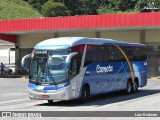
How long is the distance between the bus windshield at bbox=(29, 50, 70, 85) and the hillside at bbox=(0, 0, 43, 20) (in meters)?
69.4

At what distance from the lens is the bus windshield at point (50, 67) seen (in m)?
17.3

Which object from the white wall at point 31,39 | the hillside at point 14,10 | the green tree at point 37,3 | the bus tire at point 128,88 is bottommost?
the bus tire at point 128,88

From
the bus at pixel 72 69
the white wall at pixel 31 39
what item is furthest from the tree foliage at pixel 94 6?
the bus at pixel 72 69

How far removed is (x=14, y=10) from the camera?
94.8 m

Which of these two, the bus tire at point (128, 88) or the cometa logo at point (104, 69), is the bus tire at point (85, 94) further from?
the bus tire at point (128, 88)

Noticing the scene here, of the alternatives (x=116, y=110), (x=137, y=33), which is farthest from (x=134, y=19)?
(x=116, y=110)

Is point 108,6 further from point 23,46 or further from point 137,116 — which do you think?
point 137,116

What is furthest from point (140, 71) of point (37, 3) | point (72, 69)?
point (37, 3)

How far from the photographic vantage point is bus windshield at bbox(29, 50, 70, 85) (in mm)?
17297

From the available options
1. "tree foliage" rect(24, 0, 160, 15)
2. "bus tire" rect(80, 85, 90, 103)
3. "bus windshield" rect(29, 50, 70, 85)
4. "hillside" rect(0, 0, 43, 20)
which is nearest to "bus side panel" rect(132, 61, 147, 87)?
"bus tire" rect(80, 85, 90, 103)

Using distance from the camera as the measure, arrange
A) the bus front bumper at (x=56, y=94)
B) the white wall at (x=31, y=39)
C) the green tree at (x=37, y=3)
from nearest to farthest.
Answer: the bus front bumper at (x=56, y=94) → the white wall at (x=31, y=39) → the green tree at (x=37, y=3)

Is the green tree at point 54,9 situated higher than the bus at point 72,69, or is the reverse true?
the green tree at point 54,9

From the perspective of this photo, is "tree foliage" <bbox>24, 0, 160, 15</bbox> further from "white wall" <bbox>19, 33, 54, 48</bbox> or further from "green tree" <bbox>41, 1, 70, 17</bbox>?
"white wall" <bbox>19, 33, 54, 48</bbox>

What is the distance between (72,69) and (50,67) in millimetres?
955
